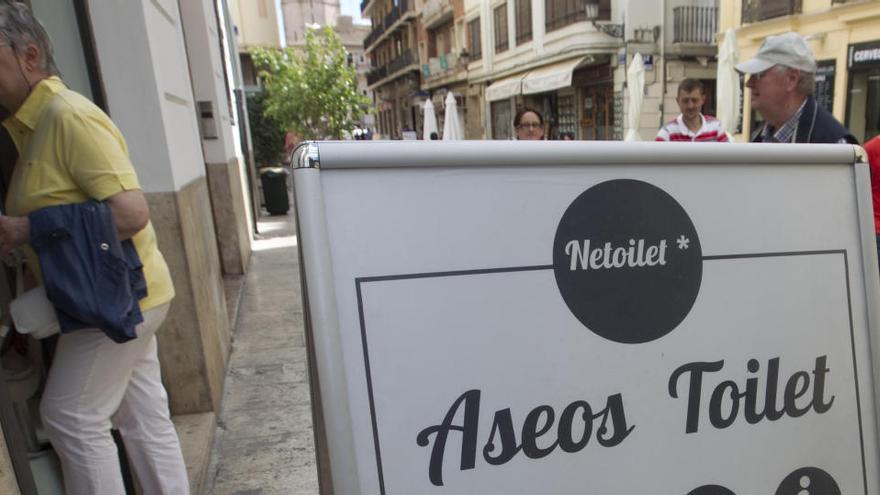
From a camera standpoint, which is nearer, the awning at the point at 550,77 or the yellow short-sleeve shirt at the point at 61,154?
the yellow short-sleeve shirt at the point at 61,154

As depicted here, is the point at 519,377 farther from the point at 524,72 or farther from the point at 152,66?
the point at 524,72

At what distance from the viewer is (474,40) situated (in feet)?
95.0

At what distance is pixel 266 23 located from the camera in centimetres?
2495

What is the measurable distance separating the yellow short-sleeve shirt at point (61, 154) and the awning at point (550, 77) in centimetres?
1855

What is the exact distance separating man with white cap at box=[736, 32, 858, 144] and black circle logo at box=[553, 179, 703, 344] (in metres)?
1.26

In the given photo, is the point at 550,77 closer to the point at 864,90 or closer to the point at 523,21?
the point at 523,21

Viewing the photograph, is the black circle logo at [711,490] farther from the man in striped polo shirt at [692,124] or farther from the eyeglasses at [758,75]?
the man in striped polo shirt at [692,124]

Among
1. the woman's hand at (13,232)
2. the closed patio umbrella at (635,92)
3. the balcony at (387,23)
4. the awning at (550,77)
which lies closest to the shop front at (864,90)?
the closed patio umbrella at (635,92)

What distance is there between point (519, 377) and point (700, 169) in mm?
687

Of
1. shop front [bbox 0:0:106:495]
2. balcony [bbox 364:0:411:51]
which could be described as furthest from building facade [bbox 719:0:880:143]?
balcony [bbox 364:0:411:51]

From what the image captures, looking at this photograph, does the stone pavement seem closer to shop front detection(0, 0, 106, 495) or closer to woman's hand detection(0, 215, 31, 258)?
shop front detection(0, 0, 106, 495)

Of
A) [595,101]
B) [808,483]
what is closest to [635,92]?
[595,101]

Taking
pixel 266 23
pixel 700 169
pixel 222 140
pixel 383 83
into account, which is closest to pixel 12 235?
pixel 700 169

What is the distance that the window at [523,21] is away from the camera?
2259cm
